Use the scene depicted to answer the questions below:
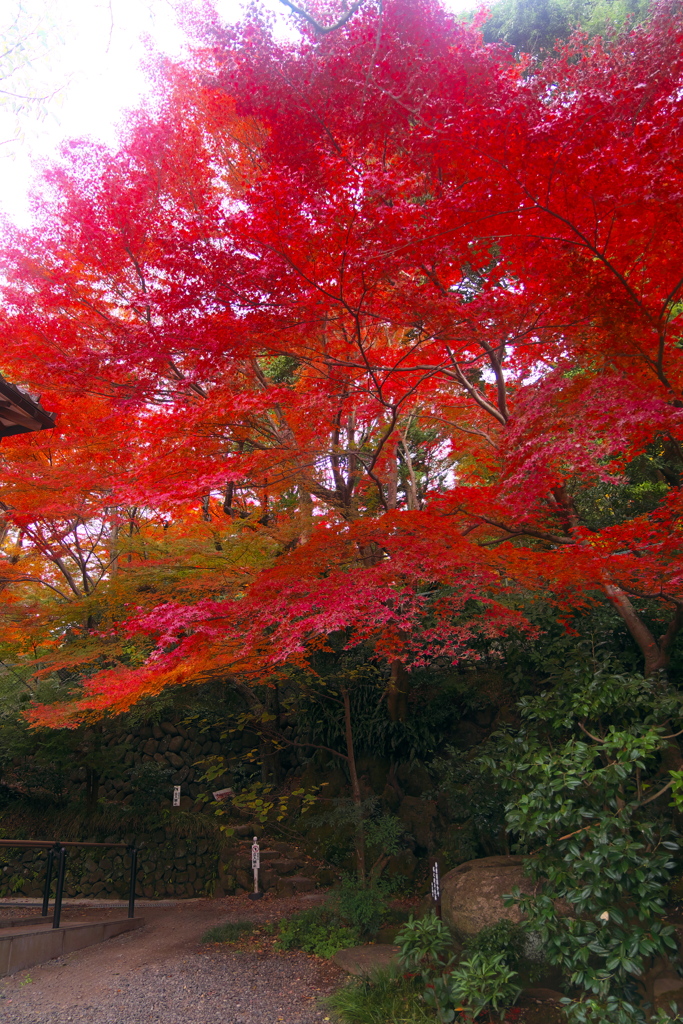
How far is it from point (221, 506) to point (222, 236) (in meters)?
5.57

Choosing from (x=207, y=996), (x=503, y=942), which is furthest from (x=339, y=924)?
(x=503, y=942)

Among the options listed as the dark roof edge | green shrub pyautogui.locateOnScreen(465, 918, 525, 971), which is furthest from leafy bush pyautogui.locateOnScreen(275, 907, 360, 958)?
the dark roof edge

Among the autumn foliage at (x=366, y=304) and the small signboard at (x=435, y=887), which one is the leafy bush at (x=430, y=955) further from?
the autumn foliage at (x=366, y=304)

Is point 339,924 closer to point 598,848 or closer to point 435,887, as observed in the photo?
point 435,887

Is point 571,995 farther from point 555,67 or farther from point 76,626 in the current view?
point 76,626

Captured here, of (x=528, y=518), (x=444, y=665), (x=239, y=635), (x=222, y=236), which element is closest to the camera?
(x=222, y=236)

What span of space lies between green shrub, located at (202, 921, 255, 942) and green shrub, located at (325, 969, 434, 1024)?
2.37m

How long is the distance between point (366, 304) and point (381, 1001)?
554 centimetres

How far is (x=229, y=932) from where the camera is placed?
7129 millimetres

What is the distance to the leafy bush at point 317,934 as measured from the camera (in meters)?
6.41

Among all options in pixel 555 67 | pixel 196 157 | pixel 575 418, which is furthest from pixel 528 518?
pixel 196 157

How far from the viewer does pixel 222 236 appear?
4.69 m

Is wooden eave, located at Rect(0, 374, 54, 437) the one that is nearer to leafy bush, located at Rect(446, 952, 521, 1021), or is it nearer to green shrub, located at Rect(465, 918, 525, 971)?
leafy bush, located at Rect(446, 952, 521, 1021)

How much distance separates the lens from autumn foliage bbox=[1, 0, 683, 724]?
393 centimetres
